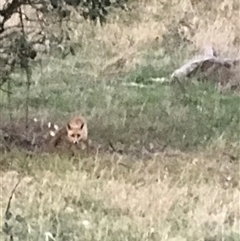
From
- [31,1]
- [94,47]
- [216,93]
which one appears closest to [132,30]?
[94,47]

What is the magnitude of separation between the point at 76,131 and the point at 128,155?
0.35 meters

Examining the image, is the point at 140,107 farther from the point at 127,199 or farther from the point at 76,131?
the point at 127,199

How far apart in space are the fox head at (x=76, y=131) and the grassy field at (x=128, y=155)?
143mm

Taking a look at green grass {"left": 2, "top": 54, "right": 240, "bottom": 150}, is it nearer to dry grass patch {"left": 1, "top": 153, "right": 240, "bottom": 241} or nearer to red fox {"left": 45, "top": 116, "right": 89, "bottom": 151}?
red fox {"left": 45, "top": 116, "right": 89, "bottom": 151}

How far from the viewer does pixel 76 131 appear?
5117 mm

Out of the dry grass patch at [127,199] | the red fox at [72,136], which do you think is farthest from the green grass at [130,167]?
the red fox at [72,136]

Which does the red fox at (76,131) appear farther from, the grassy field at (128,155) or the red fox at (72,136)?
the grassy field at (128,155)

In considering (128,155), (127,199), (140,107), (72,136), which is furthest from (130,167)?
(140,107)

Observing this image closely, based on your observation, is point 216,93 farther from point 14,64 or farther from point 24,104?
point 14,64

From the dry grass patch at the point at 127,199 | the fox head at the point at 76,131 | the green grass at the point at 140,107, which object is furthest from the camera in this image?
the green grass at the point at 140,107

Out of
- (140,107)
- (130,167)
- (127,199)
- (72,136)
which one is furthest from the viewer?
(140,107)

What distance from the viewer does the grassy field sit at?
4.01 m

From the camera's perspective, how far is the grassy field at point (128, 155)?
401 cm

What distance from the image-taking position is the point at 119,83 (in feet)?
22.5
